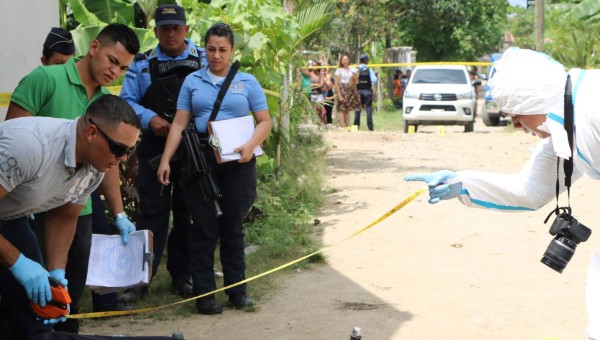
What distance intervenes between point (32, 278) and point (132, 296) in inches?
109

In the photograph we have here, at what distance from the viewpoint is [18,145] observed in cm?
390

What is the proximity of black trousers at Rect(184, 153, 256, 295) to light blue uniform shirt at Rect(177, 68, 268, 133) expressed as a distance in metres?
0.27

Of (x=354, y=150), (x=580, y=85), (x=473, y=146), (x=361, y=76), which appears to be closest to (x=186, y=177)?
(x=580, y=85)

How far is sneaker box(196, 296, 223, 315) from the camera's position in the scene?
21.8 ft

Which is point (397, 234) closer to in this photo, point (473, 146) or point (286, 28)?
point (286, 28)

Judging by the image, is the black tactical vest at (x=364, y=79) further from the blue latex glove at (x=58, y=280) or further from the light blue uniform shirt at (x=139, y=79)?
the blue latex glove at (x=58, y=280)

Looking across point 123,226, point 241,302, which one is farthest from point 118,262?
point 241,302

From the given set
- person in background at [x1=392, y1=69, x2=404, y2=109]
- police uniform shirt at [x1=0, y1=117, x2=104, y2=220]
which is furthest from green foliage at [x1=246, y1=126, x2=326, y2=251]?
person in background at [x1=392, y1=69, x2=404, y2=109]

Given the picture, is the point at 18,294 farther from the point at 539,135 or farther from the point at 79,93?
the point at 539,135

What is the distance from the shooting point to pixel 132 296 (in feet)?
22.3

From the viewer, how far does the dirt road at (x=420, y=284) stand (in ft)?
20.9

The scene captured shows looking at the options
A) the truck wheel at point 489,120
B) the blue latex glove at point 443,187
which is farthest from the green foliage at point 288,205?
the truck wheel at point 489,120

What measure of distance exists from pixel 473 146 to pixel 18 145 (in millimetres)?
15217

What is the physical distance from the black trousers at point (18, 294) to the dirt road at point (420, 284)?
1.91 metres
